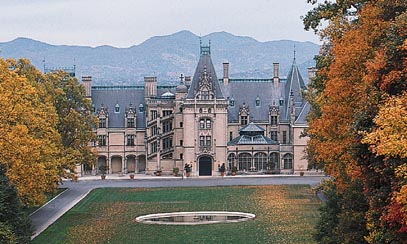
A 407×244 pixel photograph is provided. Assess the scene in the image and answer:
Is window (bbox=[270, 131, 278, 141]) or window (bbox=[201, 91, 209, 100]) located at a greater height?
window (bbox=[201, 91, 209, 100])

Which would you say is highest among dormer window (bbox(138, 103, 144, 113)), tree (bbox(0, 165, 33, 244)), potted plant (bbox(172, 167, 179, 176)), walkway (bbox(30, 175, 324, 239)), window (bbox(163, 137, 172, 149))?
dormer window (bbox(138, 103, 144, 113))

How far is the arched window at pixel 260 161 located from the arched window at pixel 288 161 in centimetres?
177

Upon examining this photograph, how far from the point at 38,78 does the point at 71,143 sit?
5.82 meters

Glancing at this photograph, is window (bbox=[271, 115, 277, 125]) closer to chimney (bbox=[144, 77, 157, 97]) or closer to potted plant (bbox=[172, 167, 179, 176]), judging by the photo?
potted plant (bbox=[172, 167, 179, 176])

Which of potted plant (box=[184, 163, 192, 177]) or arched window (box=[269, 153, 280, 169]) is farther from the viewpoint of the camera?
arched window (box=[269, 153, 280, 169])

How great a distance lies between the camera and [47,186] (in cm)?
4394

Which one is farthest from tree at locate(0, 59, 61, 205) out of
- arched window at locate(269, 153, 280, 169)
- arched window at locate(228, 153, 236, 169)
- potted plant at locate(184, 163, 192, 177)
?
Answer: arched window at locate(269, 153, 280, 169)

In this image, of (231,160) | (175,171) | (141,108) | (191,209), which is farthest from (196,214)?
(141,108)

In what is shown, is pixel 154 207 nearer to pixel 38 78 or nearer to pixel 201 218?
pixel 201 218

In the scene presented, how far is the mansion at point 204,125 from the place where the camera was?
246ft

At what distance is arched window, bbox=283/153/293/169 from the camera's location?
76.3 metres

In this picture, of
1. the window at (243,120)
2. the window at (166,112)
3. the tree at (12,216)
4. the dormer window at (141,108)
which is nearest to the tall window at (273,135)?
the window at (243,120)

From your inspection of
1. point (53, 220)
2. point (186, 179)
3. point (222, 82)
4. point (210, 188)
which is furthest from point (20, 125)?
point (222, 82)

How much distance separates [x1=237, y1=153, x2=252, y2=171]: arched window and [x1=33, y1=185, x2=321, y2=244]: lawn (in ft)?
43.7
